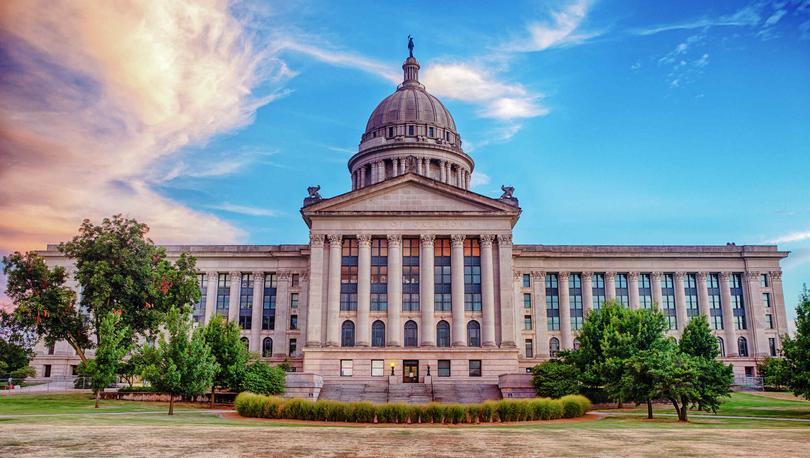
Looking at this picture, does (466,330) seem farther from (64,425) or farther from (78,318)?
(64,425)

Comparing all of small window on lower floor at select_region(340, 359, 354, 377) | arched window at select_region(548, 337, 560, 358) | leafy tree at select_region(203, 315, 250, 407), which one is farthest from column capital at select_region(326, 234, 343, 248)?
arched window at select_region(548, 337, 560, 358)

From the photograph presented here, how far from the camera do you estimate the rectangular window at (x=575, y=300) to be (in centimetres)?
8731

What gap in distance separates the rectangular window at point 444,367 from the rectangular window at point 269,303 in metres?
26.8

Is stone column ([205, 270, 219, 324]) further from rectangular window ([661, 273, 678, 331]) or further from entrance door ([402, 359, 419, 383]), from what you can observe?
rectangular window ([661, 273, 678, 331])

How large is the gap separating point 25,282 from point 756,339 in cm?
8649

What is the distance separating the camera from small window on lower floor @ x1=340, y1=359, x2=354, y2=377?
69.1 meters

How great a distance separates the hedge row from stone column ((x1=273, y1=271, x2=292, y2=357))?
135 feet

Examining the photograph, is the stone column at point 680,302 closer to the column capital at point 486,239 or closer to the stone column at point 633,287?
the stone column at point 633,287

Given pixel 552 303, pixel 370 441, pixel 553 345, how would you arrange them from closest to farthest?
1. pixel 370 441
2. pixel 553 345
3. pixel 552 303

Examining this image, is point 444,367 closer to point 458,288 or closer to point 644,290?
point 458,288

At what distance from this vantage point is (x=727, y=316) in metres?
87.6

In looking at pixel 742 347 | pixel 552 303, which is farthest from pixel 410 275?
pixel 742 347

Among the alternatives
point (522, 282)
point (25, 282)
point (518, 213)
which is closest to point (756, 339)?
point (522, 282)

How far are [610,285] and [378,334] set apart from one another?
35.1 m
